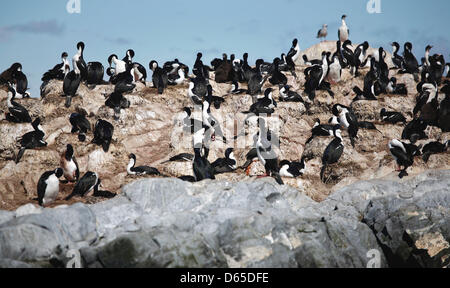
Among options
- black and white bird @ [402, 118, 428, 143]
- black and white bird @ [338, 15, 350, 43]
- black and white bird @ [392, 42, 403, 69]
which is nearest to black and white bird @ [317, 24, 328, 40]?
black and white bird @ [338, 15, 350, 43]

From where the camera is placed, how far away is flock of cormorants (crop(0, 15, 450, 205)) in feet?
56.3

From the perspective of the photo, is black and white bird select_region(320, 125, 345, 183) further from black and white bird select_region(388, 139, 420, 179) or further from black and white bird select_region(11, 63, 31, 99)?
black and white bird select_region(11, 63, 31, 99)

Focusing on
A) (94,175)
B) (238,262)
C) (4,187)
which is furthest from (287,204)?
(4,187)

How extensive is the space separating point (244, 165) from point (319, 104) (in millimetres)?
6144

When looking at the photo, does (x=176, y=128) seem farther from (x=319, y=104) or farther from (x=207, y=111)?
(x=319, y=104)

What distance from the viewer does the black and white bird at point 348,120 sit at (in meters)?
19.4

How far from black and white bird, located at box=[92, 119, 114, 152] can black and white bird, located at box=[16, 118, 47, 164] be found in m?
1.74

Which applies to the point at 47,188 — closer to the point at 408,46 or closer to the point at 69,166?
the point at 69,166

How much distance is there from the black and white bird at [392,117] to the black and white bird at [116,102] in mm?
9794

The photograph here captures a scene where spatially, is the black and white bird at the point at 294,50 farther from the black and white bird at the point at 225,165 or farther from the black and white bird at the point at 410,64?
the black and white bird at the point at 225,165

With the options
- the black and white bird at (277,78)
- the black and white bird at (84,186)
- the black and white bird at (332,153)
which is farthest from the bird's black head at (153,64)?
the black and white bird at (84,186)

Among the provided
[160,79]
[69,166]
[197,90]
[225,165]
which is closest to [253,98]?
[197,90]
